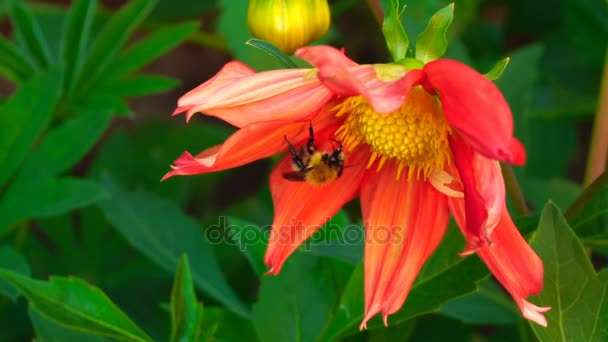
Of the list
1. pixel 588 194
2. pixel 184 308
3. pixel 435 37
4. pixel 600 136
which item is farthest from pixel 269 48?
pixel 600 136

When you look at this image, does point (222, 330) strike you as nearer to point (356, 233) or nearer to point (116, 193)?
point (356, 233)

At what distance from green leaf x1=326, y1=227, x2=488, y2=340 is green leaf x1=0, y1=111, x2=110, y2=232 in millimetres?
402

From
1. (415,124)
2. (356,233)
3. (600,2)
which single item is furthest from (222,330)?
(600,2)

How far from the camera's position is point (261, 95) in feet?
2.86

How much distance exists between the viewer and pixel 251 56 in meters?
1.52

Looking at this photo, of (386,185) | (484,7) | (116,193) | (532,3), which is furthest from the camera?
(484,7)

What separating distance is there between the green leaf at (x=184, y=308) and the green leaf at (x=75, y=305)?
0.04 metres

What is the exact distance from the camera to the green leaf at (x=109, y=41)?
1.46 metres

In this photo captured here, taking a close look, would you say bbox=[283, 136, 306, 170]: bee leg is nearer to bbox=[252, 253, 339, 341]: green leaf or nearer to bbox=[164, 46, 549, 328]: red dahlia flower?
bbox=[164, 46, 549, 328]: red dahlia flower

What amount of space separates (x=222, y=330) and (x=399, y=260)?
0.37m

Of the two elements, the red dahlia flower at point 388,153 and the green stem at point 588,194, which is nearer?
the red dahlia flower at point 388,153

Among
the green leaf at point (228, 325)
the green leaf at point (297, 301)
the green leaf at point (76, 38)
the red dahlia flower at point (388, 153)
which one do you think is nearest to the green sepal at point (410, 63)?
the red dahlia flower at point (388, 153)

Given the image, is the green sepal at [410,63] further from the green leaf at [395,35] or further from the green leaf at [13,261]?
the green leaf at [13,261]

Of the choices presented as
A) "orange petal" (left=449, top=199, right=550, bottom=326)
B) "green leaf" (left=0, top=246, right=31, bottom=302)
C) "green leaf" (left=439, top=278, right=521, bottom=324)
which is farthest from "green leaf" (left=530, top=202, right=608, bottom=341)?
"green leaf" (left=0, top=246, right=31, bottom=302)
